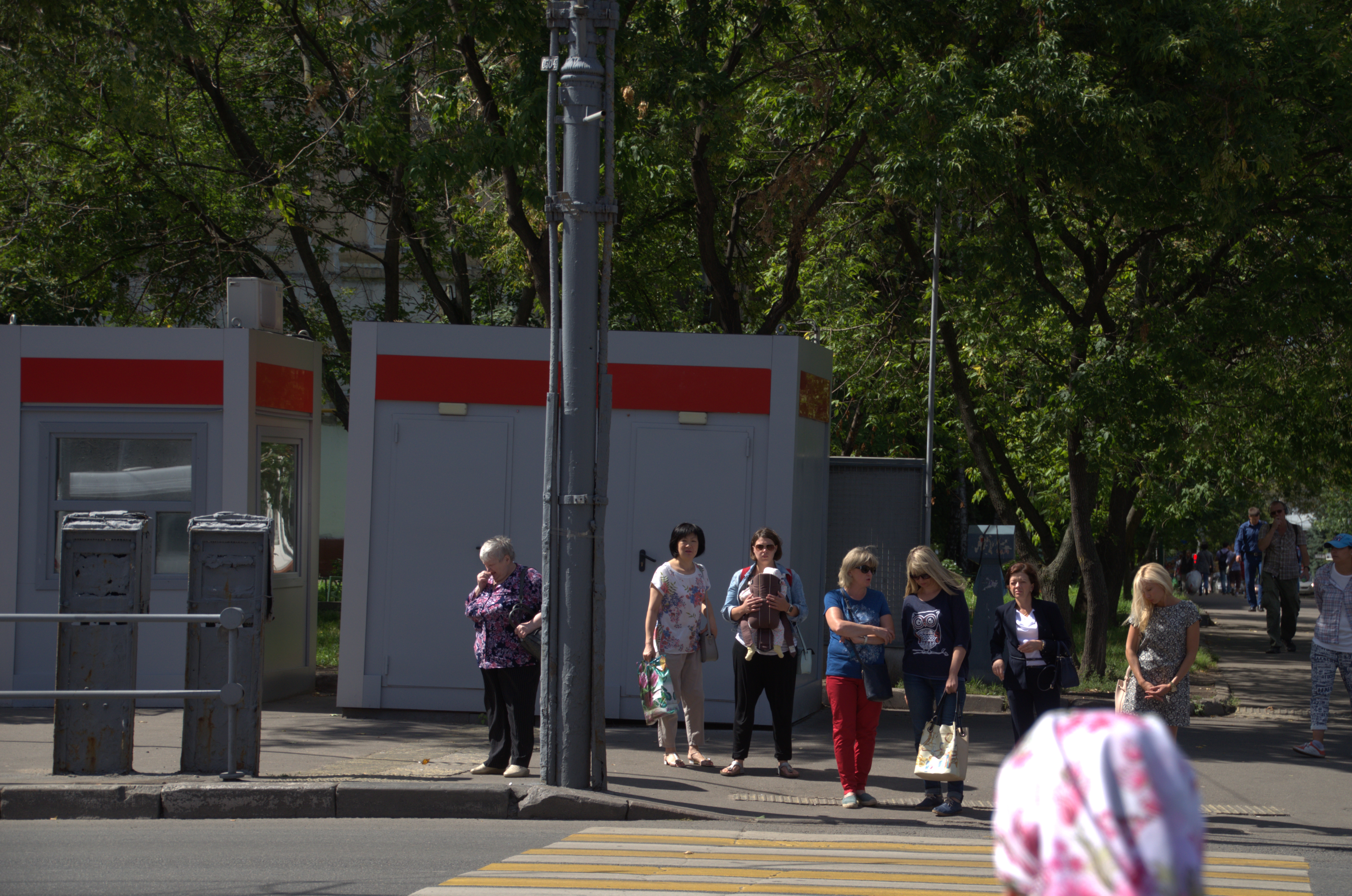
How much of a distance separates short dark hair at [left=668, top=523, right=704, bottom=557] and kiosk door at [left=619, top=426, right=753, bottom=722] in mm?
1352

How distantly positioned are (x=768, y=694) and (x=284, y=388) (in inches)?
222

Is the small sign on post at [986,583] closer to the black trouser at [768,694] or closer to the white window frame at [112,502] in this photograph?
the black trouser at [768,694]

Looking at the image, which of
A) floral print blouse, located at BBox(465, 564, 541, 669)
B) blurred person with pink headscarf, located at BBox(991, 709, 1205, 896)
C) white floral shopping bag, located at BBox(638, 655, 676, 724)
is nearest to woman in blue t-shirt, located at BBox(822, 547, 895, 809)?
white floral shopping bag, located at BBox(638, 655, 676, 724)

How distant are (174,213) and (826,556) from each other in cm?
939

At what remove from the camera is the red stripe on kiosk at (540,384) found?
10.1 m

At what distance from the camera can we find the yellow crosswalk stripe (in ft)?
18.7

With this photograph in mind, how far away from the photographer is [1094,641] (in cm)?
1314

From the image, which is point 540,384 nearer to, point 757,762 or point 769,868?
point 757,762

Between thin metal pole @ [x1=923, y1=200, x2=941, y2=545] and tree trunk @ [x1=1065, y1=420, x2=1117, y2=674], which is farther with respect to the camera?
tree trunk @ [x1=1065, y1=420, x2=1117, y2=674]

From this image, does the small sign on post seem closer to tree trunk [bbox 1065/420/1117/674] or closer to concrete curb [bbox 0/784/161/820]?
tree trunk [bbox 1065/420/1117/674]

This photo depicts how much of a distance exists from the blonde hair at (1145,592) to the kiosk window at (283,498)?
7.31 m

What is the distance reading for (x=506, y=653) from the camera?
8.12 m

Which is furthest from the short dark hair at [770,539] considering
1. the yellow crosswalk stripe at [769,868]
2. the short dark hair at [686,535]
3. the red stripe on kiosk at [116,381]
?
the red stripe on kiosk at [116,381]

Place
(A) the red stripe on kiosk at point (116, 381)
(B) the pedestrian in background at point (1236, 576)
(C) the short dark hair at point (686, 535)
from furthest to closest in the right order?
(B) the pedestrian in background at point (1236, 576)
(A) the red stripe on kiosk at point (116, 381)
(C) the short dark hair at point (686, 535)
